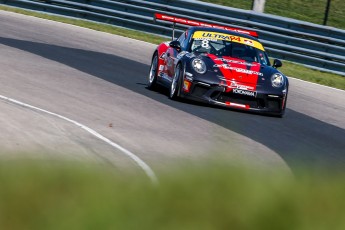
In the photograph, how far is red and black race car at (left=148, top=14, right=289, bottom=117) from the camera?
13.2m

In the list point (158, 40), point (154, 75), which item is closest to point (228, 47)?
point (154, 75)

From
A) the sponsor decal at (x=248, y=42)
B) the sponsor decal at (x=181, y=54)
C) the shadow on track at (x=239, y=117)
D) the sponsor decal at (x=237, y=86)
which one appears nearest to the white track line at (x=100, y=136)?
the shadow on track at (x=239, y=117)

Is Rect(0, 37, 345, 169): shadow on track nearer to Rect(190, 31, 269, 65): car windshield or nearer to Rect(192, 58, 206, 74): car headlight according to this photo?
Rect(192, 58, 206, 74): car headlight

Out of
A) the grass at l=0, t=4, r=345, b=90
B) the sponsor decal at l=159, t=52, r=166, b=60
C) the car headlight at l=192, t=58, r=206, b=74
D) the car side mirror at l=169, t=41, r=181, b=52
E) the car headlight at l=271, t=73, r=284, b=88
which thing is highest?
the car side mirror at l=169, t=41, r=181, b=52

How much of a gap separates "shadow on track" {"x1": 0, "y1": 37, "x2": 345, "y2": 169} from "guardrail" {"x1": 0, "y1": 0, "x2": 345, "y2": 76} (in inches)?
179

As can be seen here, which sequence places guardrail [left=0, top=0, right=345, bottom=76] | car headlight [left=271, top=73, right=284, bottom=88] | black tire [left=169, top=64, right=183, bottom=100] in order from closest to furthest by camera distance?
black tire [left=169, top=64, right=183, bottom=100] → car headlight [left=271, top=73, right=284, bottom=88] → guardrail [left=0, top=0, right=345, bottom=76]

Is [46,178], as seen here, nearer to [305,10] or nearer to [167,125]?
[167,125]

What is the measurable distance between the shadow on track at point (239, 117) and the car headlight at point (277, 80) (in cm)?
52

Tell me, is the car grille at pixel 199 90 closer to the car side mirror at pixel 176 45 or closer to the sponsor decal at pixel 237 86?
the sponsor decal at pixel 237 86

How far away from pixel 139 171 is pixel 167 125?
352 cm

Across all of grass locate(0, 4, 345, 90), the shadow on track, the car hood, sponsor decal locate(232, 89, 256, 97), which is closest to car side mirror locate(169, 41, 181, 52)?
the car hood

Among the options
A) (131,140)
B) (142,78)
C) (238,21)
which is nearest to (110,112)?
(131,140)

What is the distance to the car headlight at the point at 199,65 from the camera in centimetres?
1321

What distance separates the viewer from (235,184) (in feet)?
10.7
